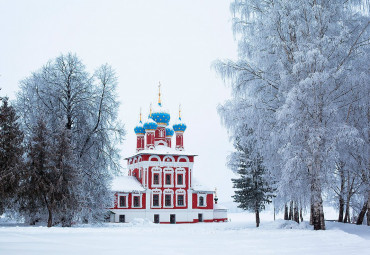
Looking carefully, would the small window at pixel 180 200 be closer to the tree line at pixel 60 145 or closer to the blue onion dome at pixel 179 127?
the blue onion dome at pixel 179 127

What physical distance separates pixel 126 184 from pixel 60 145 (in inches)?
831

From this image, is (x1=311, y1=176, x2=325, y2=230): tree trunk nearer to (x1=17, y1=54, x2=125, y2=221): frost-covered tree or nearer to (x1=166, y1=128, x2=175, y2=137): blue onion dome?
(x1=17, y1=54, x2=125, y2=221): frost-covered tree

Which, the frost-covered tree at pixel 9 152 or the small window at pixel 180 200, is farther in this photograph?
the small window at pixel 180 200

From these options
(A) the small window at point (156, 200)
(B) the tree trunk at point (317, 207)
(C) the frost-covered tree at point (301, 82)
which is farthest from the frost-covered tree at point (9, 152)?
(A) the small window at point (156, 200)

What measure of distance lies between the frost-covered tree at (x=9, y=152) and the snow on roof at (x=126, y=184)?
66.1 feet

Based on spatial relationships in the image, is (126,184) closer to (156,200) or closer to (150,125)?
(156,200)

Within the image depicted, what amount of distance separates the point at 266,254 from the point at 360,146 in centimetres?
911

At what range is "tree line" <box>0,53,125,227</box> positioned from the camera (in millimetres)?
23016

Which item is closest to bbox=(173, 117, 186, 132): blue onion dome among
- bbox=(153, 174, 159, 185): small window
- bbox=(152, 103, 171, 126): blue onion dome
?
bbox=(152, 103, 171, 126): blue onion dome

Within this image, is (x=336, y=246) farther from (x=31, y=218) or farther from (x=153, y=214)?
(x=153, y=214)

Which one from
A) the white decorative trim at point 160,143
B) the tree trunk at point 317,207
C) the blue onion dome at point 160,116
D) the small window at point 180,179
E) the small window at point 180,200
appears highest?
the blue onion dome at point 160,116

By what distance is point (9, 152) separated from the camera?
22750 mm

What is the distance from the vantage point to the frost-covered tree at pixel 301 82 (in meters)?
16.9

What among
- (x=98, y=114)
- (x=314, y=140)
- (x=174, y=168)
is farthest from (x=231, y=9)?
(x=174, y=168)
